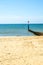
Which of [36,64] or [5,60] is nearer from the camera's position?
[36,64]

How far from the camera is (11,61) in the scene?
7.52m

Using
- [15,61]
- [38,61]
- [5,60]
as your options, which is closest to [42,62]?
[38,61]

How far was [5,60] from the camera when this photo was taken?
7.72 meters

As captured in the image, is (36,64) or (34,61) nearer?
(36,64)

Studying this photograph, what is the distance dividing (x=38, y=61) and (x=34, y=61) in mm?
193

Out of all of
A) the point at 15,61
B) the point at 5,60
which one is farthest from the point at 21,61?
the point at 5,60

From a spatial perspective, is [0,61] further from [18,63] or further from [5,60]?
[18,63]

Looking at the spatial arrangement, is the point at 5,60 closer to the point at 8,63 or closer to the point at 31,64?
the point at 8,63

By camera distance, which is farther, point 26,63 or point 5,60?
point 5,60

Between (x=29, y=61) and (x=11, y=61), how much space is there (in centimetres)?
85

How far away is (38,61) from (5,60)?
5.21 ft

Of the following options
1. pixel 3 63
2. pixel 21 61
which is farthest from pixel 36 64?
pixel 3 63

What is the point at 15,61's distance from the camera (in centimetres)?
753

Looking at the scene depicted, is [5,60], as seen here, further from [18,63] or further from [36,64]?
[36,64]
